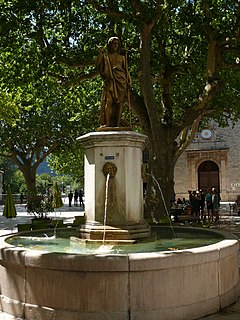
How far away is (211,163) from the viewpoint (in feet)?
152

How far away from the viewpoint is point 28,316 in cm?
604

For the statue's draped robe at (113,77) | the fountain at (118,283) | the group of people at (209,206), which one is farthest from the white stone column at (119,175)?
the group of people at (209,206)

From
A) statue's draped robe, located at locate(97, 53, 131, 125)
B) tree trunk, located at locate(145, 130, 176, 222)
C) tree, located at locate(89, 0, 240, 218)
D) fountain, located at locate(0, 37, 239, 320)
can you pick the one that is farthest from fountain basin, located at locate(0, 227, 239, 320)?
tree trunk, located at locate(145, 130, 176, 222)

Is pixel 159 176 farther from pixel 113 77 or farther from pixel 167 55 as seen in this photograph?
pixel 113 77

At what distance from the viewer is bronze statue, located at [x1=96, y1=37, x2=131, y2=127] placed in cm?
854

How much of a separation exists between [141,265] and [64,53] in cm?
1320

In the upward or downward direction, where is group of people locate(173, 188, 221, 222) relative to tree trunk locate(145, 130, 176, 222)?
downward

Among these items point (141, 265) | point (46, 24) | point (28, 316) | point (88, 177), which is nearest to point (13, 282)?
point (28, 316)

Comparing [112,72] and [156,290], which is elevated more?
[112,72]

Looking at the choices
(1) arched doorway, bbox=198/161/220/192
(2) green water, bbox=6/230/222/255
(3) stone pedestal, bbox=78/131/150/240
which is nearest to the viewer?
(2) green water, bbox=6/230/222/255

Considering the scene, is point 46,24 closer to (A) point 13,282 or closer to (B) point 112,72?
(B) point 112,72

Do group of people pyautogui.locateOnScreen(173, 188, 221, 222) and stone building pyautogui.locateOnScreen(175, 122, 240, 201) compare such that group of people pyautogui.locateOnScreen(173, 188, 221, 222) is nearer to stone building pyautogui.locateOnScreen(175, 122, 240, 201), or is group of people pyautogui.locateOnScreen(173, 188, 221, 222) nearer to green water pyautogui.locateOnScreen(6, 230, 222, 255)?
green water pyautogui.locateOnScreen(6, 230, 222, 255)

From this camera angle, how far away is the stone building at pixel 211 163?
4481 centimetres

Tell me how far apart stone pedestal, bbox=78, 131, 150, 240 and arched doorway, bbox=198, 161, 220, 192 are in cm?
3855
